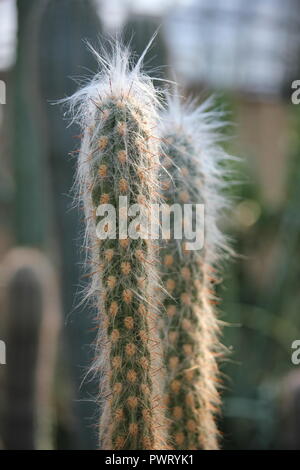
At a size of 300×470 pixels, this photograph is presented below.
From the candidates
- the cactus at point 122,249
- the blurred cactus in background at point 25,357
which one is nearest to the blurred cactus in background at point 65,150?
the blurred cactus in background at point 25,357

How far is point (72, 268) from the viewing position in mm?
2414

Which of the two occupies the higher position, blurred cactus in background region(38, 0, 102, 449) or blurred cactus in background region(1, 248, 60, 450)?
blurred cactus in background region(38, 0, 102, 449)

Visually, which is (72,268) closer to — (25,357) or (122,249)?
(25,357)

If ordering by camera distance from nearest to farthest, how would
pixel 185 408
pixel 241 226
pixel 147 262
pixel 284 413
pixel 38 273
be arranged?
pixel 147 262 → pixel 185 408 → pixel 284 413 → pixel 38 273 → pixel 241 226

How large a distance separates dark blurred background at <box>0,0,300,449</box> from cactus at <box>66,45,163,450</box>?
7.5 inches

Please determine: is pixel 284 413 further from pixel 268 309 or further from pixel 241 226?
pixel 241 226

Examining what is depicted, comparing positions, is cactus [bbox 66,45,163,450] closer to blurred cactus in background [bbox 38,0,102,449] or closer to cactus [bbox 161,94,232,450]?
cactus [bbox 161,94,232,450]

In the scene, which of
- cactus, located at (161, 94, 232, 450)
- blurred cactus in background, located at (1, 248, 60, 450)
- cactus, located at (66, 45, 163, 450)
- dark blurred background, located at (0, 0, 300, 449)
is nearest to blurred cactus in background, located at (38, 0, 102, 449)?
dark blurred background, located at (0, 0, 300, 449)

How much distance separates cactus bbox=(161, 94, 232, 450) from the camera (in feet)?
4.18

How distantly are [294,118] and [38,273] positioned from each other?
244cm

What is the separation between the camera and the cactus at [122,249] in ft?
3.39

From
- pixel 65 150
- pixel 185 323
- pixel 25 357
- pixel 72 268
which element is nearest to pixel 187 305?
pixel 185 323
